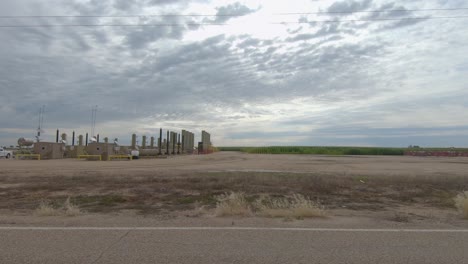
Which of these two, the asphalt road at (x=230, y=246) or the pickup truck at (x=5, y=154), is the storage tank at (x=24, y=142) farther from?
the asphalt road at (x=230, y=246)

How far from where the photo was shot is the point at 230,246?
6.05 meters

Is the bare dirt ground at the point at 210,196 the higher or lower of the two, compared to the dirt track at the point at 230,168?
lower

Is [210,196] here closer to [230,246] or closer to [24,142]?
[230,246]

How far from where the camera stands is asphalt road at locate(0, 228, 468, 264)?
5445mm

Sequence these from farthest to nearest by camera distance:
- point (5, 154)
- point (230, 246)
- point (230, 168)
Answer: point (5, 154), point (230, 168), point (230, 246)

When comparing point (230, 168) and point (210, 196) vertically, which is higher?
point (230, 168)

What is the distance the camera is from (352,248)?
236 inches

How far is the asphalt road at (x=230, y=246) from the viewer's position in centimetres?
545

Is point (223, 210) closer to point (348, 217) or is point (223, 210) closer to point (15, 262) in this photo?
point (348, 217)

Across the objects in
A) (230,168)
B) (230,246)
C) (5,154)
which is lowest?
(230,246)

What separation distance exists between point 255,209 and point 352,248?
4.08 m

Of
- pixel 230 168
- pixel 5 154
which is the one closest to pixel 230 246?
pixel 230 168

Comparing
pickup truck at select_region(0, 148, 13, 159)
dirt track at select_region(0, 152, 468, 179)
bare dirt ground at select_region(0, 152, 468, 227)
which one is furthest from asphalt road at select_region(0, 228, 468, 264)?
pickup truck at select_region(0, 148, 13, 159)

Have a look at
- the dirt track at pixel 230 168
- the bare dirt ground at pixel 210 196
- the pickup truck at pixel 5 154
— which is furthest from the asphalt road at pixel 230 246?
the pickup truck at pixel 5 154
